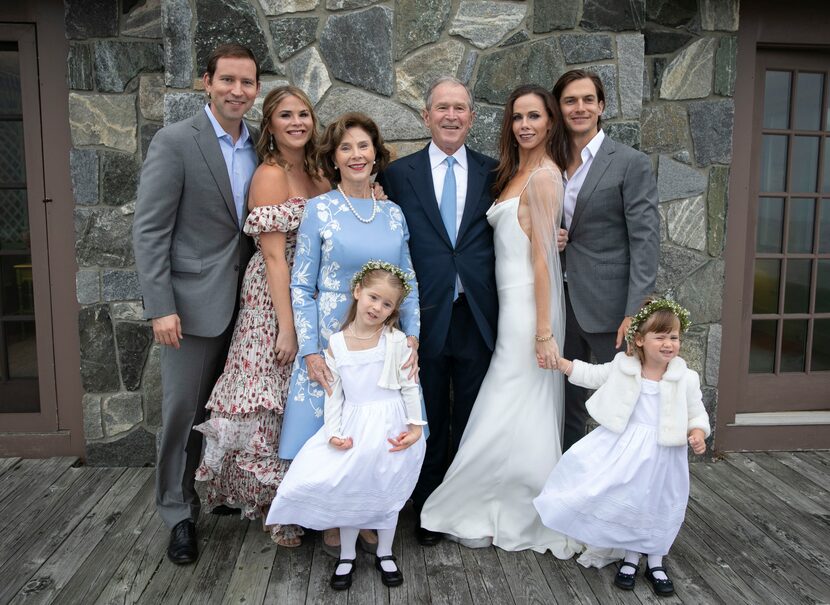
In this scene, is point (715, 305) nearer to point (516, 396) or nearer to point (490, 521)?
point (516, 396)

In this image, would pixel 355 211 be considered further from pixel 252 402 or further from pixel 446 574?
pixel 446 574

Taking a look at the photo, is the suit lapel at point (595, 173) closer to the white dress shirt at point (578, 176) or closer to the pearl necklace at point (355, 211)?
the white dress shirt at point (578, 176)

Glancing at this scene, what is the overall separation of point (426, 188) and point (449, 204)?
0.11 metres

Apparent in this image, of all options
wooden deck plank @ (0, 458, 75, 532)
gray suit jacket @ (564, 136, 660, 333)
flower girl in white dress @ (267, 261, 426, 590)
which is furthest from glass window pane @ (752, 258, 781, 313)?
wooden deck plank @ (0, 458, 75, 532)

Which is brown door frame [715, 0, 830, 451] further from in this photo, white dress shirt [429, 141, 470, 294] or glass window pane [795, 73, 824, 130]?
white dress shirt [429, 141, 470, 294]

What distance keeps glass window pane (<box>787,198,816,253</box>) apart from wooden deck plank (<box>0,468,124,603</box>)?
402 cm

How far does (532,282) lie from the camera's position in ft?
8.50

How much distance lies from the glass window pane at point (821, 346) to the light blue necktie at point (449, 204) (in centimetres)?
263

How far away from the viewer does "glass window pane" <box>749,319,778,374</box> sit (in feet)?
12.8

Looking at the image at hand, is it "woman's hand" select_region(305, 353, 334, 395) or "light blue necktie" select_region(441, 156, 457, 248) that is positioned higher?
"light blue necktie" select_region(441, 156, 457, 248)

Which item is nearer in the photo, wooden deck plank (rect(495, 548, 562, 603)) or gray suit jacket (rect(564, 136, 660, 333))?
wooden deck plank (rect(495, 548, 562, 603))

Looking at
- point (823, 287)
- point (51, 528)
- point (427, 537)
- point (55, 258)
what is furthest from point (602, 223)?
point (55, 258)

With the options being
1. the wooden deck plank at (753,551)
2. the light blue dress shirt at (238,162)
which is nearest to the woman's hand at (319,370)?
the light blue dress shirt at (238,162)

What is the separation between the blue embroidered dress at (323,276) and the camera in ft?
7.93
